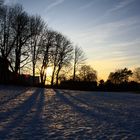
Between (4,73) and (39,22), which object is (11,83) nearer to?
(4,73)

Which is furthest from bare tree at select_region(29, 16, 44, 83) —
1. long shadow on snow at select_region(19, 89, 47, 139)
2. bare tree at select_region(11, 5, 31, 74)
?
long shadow on snow at select_region(19, 89, 47, 139)

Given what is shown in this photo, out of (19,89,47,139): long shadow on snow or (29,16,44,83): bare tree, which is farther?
(29,16,44,83): bare tree

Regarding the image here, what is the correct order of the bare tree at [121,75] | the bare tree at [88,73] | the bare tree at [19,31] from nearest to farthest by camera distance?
the bare tree at [19,31] < the bare tree at [88,73] < the bare tree at [121,75]

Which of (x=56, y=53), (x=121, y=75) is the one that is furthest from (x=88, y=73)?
(x=56, y=53)

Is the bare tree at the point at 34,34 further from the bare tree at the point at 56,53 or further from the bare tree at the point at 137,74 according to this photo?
the bare tree at the point at 137,74

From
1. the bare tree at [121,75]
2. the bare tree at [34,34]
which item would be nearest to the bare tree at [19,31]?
the bare tree at [34,34]

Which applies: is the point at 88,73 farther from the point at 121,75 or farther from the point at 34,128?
the point at 34,128

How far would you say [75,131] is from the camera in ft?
36.6

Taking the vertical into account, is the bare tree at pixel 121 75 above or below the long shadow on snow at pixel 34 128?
above

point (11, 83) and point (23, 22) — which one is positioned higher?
point (23, 22)

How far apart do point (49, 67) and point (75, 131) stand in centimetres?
5613

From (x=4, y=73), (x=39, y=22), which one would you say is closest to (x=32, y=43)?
(x=39, y=22)

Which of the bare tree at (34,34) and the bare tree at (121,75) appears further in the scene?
the bare tree at (121,75)

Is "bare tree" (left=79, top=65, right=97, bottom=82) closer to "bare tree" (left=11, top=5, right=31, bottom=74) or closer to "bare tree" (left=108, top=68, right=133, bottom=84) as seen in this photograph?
"bare tree" (left=108, top=68, right=133, bottom=84)
